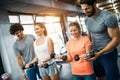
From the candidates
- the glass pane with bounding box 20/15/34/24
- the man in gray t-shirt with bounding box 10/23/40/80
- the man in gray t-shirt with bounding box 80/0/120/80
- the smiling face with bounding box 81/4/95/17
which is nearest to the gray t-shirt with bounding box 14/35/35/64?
the man in gray t-shirt with bounding box 10/23/40/80

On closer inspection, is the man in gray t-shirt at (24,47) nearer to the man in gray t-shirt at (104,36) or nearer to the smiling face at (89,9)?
the man in gray t-shirt at (104,36)

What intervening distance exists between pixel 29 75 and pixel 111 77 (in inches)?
66.9

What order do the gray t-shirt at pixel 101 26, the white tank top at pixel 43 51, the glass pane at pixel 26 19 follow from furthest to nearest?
the glass pane at pixel 26 19 < the white tank top at pixel 43 51 < the gray t-shirt at pixel 101 26

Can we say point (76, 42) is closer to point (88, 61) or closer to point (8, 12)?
point (88, 61)

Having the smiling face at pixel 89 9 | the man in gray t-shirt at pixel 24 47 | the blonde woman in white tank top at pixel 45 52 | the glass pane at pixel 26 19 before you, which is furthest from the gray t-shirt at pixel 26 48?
the glass pane at pixel 26 19

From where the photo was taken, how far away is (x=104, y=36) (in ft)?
6.95

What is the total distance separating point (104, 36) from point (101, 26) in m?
0.13

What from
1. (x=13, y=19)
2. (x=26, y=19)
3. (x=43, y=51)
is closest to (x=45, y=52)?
(x=43, y=51)

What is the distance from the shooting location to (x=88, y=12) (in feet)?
6.79

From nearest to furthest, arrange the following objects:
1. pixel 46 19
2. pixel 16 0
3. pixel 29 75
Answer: pixel 29 75 < pixel 16 0 < pixel 46 19

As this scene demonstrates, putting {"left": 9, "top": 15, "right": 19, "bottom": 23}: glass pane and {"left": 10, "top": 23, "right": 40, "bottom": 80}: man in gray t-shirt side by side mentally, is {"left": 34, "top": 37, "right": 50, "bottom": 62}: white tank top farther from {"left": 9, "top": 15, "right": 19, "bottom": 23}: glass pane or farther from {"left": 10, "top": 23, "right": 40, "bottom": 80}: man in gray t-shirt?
{"left": 9, "top": 15, "right": 19, "bottom": 23}: glass pane

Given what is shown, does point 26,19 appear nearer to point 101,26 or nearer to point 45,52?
point 45,52

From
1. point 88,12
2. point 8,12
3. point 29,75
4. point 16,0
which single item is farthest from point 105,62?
point 8,12

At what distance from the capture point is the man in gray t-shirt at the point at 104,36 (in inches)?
79.9
